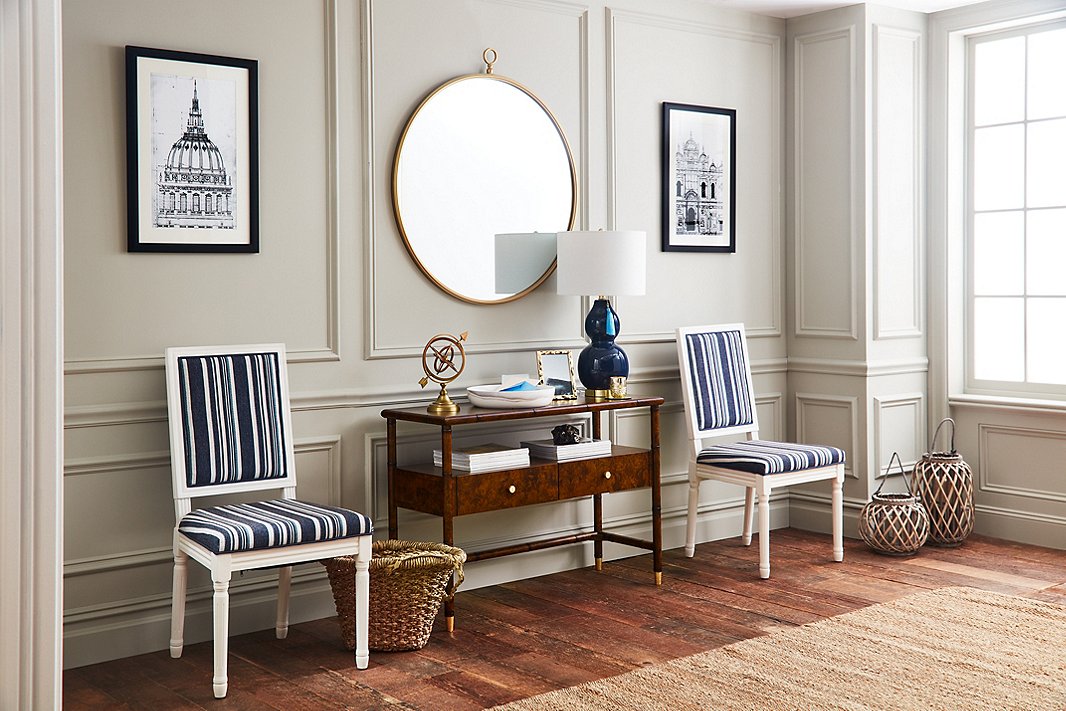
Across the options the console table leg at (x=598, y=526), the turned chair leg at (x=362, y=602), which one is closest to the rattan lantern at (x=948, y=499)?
the console table leg at (x=598, y=526)

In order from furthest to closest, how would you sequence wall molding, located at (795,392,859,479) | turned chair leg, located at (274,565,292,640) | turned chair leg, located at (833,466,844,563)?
wall molding, located at (795,392,859,479)
turned chair leg, located at (833,466,844,563)
turned chair leg, located at (274,565,292,640)

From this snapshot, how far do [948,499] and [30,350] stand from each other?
155 inches

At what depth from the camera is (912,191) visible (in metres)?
5.43

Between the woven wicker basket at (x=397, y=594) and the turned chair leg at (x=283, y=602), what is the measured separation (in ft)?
0.69

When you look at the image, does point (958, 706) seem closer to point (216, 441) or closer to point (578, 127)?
point (216, 441)

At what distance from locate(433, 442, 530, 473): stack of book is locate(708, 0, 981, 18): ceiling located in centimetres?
244

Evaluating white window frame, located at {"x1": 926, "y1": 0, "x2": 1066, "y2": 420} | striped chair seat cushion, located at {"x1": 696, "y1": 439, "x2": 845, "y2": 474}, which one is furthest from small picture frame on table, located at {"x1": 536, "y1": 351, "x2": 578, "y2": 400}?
white window frame, located at {"x1": 926, "y1": 0, "x2": 1066, "y2": 420}

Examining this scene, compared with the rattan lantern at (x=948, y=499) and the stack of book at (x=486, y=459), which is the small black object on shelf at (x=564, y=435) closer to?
the stack of book at (x=486, y=459)

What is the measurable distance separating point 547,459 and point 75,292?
175 centimetres

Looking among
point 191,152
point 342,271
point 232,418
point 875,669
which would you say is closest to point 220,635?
point 232,418

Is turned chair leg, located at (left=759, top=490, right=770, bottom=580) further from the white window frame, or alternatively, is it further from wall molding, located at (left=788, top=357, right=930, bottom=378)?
the white window frame

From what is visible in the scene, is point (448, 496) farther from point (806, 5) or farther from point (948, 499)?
point (806, 5)

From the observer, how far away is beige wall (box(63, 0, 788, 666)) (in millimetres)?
3570

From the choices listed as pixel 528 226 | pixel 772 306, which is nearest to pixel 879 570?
pixel 772 306
